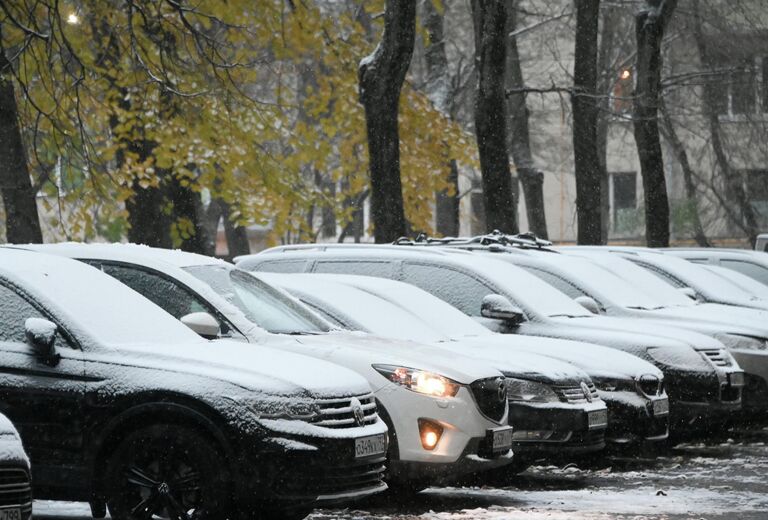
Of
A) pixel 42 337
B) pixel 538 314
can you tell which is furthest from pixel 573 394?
pixel 42 337

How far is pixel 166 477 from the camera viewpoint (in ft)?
27.4

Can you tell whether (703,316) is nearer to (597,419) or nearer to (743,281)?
(743,281)

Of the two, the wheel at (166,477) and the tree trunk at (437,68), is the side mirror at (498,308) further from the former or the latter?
the tree trunk at (437,68)

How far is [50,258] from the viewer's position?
9414 mm

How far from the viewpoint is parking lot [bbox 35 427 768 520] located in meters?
10.1

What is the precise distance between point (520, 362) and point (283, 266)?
11.9 ft

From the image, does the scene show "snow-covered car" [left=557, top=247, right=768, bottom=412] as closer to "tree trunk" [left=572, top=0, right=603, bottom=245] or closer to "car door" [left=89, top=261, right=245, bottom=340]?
"car door" [left=89, top=261, right=245, bottom=340]

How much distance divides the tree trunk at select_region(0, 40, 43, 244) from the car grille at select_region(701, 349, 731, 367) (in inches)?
341

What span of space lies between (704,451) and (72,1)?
11.8m

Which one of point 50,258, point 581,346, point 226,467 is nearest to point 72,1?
point 581,346

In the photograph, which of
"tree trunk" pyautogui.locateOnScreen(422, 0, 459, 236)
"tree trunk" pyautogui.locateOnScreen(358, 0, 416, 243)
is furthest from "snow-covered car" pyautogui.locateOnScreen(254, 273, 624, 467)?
"tree trunk" pyautogui.locateOnScreen(422, 0, 459, 236)

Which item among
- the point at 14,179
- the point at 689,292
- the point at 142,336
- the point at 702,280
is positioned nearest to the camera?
the point at 142,336

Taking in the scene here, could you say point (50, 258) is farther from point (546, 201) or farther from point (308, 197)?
point (546, 201)

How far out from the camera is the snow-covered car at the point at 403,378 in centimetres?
1010
